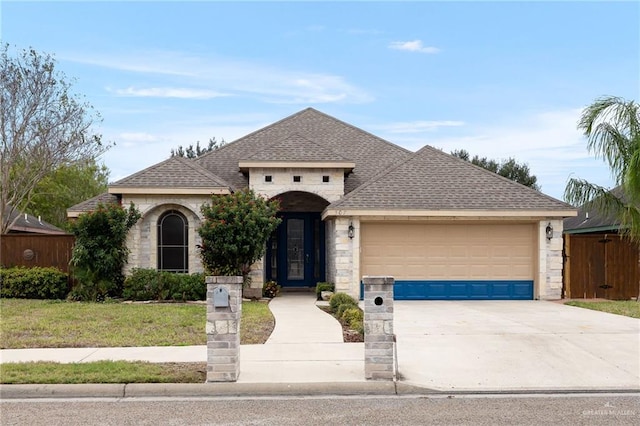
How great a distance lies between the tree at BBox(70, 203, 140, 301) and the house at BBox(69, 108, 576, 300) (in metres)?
0.59

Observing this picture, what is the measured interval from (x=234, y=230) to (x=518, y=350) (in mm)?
8539

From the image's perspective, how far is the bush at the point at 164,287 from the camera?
16375 millimetres

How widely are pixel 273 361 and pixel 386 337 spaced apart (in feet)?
6.38

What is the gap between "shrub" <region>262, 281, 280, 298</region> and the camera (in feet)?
60.3

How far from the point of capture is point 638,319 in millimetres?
12906

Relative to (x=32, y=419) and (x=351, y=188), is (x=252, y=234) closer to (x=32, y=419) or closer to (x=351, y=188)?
(x=351, y=188)

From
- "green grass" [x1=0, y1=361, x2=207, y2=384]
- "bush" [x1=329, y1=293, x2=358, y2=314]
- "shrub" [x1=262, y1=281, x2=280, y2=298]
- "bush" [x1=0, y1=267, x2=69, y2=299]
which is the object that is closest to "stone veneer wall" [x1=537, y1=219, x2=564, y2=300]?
"bush" [x1=329, y1=293, x2=358, y2=314]

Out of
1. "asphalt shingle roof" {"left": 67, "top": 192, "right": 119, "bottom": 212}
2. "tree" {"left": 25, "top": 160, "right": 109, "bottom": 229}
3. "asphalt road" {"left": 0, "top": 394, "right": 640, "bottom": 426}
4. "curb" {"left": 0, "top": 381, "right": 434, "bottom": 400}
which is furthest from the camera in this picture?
"tree" {"left": 25, "top": 160, "right": 109, "bottom": 229}

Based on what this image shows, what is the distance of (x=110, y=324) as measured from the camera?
39.6ft

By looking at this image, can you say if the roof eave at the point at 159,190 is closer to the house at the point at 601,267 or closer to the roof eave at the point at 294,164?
the roof eave at the point at 294,164

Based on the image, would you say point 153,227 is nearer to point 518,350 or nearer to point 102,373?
point 102,373

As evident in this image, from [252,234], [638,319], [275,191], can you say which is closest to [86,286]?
[252,234]

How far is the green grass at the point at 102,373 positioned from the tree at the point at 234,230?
299 inches

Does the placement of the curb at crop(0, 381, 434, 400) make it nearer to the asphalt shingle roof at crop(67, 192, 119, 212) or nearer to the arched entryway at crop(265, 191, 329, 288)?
the asphalt shingle roof at crop(67, 192, 119, 212)
